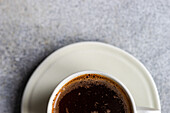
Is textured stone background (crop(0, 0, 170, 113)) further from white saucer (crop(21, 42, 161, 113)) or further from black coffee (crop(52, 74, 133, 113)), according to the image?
black coffee (crop(52, 74, 133, 113))

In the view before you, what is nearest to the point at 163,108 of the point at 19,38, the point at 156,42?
the point at 156,42

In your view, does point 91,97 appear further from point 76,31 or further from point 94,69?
point 76,31

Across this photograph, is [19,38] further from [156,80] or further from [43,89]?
[156,80]

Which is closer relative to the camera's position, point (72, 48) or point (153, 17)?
point (72, 48)

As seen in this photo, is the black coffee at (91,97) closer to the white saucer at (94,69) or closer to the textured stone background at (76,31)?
the white saucer at (94,69)

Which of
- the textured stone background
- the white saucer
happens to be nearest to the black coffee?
the white saucer

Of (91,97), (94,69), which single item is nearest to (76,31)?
(94,69)
